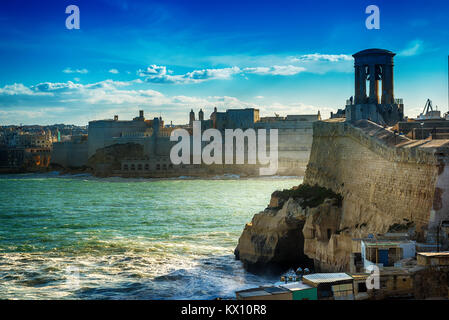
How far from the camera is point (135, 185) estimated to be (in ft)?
161

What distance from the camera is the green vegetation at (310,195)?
15.1 m

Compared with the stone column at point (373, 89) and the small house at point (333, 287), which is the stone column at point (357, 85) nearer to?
the stone column at point (373, 89)

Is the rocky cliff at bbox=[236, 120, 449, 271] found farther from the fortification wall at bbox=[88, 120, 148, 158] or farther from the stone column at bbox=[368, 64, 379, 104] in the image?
the fortification wall at bbox=[88, 120, 148, 158]

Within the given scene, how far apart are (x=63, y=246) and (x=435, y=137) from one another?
11838 millimetres

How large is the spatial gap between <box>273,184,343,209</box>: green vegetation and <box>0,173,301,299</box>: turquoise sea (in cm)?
221

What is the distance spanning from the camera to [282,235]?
592 inches

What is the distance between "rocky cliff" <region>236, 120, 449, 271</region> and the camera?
10859 millimetres

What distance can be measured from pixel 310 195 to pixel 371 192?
277 cm

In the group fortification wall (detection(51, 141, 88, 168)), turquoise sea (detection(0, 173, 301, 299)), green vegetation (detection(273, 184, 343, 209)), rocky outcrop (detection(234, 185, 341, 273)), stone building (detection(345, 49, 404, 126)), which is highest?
stone building (detection(345, 49, 404, 126))

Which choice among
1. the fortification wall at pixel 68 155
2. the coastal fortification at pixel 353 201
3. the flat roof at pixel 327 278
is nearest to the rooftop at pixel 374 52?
the coastal fortification at pixel 353 201

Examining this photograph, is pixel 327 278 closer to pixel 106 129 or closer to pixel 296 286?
pixel 296 286

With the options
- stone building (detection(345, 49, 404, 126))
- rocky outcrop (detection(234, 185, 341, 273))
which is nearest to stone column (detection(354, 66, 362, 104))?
stone building (detection(345, 49, 404, 126))
